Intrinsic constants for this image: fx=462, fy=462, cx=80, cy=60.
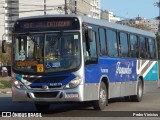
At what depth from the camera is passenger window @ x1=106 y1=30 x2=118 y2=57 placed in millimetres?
17109

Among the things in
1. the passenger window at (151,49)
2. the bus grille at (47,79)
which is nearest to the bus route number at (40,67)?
the bus grille at (47,79)

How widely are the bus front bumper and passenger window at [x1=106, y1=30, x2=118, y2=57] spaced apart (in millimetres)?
3286

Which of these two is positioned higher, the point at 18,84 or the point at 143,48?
the point at 143,48

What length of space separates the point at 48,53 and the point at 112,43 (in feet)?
12.3

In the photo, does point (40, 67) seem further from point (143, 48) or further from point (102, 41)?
point (143, 48)

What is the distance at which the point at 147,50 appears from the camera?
21.9 m

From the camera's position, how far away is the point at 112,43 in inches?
687

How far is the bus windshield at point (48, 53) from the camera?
46.9ft

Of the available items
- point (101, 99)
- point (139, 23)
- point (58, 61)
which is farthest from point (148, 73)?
point (139, 23)

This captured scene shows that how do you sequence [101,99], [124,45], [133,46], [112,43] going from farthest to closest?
1. [133,46]
2. [124,45]
3. [112,43]
4. [101,99]

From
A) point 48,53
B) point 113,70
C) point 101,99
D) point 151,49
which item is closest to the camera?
point 48,53

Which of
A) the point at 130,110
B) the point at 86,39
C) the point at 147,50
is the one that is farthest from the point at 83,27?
the point at 147,50

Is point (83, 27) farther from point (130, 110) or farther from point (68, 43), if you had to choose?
point (130, 110)

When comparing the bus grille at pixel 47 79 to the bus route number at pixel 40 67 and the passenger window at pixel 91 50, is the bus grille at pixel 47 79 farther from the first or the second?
the passenger window at pixel 91 50
